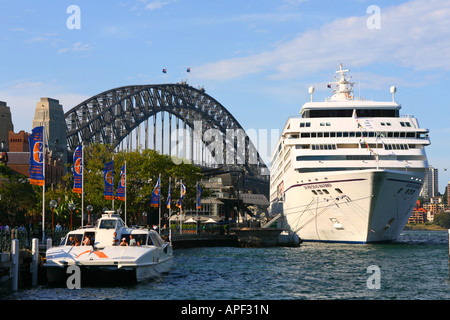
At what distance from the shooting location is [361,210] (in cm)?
7212

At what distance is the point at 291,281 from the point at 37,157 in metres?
19.1

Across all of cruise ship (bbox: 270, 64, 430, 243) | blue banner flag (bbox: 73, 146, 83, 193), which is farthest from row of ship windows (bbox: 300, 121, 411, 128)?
blue banner flag (bbox: 73, 146, 83, 193)

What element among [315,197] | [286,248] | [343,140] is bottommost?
[286,248]

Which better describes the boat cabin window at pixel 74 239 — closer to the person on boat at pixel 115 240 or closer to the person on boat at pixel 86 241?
the person on boat at pixel 86 241

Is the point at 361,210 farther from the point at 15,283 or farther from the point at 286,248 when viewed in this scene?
the point at 15,283

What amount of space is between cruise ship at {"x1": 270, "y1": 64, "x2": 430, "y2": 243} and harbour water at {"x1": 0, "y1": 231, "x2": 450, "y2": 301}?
9447mm

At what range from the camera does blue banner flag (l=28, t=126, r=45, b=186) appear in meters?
45.7

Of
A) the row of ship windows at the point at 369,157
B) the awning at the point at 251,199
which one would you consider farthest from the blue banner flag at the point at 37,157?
the awning at the point at 251,199

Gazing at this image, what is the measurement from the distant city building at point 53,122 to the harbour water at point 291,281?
309 ft

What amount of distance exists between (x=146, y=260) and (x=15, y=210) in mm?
58911

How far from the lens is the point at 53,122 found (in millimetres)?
151375

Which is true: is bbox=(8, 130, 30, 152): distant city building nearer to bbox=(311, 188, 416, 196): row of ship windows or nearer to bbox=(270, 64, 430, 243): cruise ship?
bbox=(270, 64, 430, 243): cruise ship

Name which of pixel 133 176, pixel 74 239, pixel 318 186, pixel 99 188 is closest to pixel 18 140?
pixel 99 188
